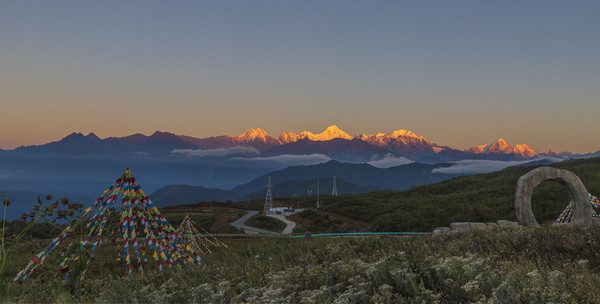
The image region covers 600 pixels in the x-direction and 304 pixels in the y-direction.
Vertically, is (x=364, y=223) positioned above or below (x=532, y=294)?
below

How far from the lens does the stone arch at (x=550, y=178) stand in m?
24.0

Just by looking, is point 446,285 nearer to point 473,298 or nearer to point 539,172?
point 473,298

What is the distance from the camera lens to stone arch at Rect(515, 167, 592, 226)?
78.6 ft

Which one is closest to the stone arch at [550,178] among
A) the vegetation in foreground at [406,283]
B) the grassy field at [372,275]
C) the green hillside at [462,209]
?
the green hillside at [462,209]

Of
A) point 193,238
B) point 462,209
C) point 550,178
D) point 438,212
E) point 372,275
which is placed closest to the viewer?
point 372,275

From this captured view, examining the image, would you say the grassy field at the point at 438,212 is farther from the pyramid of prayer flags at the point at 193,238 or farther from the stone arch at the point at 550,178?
the pyramid of prayer flags at the point at 193,238

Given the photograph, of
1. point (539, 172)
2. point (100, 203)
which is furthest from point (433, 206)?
point (100, 203)

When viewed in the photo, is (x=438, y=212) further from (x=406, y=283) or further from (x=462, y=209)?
(x=406, y=283)

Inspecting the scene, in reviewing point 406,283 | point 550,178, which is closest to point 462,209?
point 550,178

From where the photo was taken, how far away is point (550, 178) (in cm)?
2516

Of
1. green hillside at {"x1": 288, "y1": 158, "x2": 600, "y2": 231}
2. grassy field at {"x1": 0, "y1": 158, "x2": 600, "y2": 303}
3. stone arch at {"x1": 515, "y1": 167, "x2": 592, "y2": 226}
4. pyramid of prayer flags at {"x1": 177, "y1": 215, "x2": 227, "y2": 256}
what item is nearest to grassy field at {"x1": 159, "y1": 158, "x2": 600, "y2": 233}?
Answer: green hillside at {"x1": 288, "y1": 158, "x2": 600, "y2": 231}

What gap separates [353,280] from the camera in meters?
7.51

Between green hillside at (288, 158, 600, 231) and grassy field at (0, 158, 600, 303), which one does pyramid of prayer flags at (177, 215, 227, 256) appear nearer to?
grassy field at (0, 158, 600, 303)

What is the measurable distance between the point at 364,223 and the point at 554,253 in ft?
143
